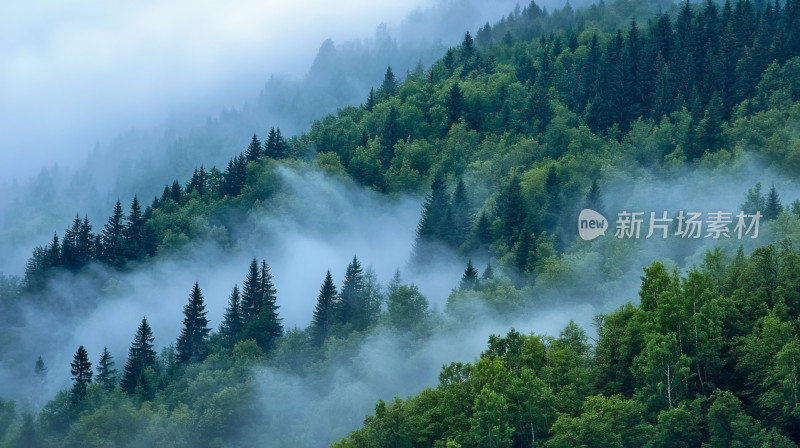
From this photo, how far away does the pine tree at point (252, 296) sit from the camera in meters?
192

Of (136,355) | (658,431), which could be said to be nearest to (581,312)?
(658,431)

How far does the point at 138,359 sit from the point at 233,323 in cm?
1172

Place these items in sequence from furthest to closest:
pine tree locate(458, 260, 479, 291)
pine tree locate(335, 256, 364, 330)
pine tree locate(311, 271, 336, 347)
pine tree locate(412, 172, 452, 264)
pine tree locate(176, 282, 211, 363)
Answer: pine tree locate(412, 172, 452, 264), pine tree locate(176, 282, 211, 363), pine tree locate(335, 256, 364, 330), pine tree locate(311, 271, 336, 347), pine tree locate(458, 260, 479, 291)

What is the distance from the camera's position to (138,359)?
621ft

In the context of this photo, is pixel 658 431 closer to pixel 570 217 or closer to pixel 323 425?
pixel 323 425

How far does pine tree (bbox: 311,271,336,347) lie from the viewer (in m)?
180

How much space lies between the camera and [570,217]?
187375 mm

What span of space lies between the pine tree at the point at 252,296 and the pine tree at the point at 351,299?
12319 mm

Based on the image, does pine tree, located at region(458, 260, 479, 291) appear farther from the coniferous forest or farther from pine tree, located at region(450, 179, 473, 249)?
pine tree, located at region(450, 179, 473, 249)

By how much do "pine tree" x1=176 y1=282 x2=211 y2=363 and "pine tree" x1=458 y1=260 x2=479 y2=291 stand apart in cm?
3349

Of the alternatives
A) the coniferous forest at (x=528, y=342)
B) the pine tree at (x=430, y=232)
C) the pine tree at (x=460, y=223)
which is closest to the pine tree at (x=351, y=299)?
the coniferous forest at (x=528, y=342)

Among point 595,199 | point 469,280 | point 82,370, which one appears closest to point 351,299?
point 469,280

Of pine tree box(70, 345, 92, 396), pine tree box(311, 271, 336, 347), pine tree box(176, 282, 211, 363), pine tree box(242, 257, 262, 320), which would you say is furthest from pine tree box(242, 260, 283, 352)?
pine tree box(70, 345, 92, 396)

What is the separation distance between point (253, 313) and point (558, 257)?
37.6m
